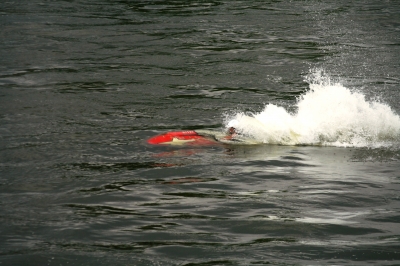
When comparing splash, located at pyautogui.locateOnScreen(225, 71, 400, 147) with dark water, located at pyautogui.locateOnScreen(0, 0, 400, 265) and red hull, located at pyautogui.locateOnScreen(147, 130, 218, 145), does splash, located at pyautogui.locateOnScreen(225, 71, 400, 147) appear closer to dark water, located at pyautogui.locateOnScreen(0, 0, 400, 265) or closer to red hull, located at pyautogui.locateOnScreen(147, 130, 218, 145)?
dark water, located at pyautogui.locateOnScreen(0, 0, 400, 265)

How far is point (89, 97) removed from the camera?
20.4 meters

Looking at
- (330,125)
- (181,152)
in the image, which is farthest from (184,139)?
(330,125)

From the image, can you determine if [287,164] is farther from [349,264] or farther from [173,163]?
[349,264]

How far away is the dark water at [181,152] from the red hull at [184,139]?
0.63 ft

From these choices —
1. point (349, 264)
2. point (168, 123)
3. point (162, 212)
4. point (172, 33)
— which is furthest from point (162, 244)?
point (172, 33)

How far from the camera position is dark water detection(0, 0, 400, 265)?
10523 mm

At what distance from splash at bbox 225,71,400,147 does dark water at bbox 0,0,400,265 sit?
18.3 inches

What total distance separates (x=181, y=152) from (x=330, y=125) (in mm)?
3440

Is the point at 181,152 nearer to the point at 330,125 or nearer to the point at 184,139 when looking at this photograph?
the point at 184,139

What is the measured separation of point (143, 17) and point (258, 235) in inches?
828

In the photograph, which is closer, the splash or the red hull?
the red hull

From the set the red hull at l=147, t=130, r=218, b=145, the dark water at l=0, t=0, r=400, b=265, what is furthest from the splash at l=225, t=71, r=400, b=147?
the red hull at l=147, t=130, r=218, b=145

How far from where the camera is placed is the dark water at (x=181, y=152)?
10.5 m

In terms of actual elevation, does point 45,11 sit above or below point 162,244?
above
